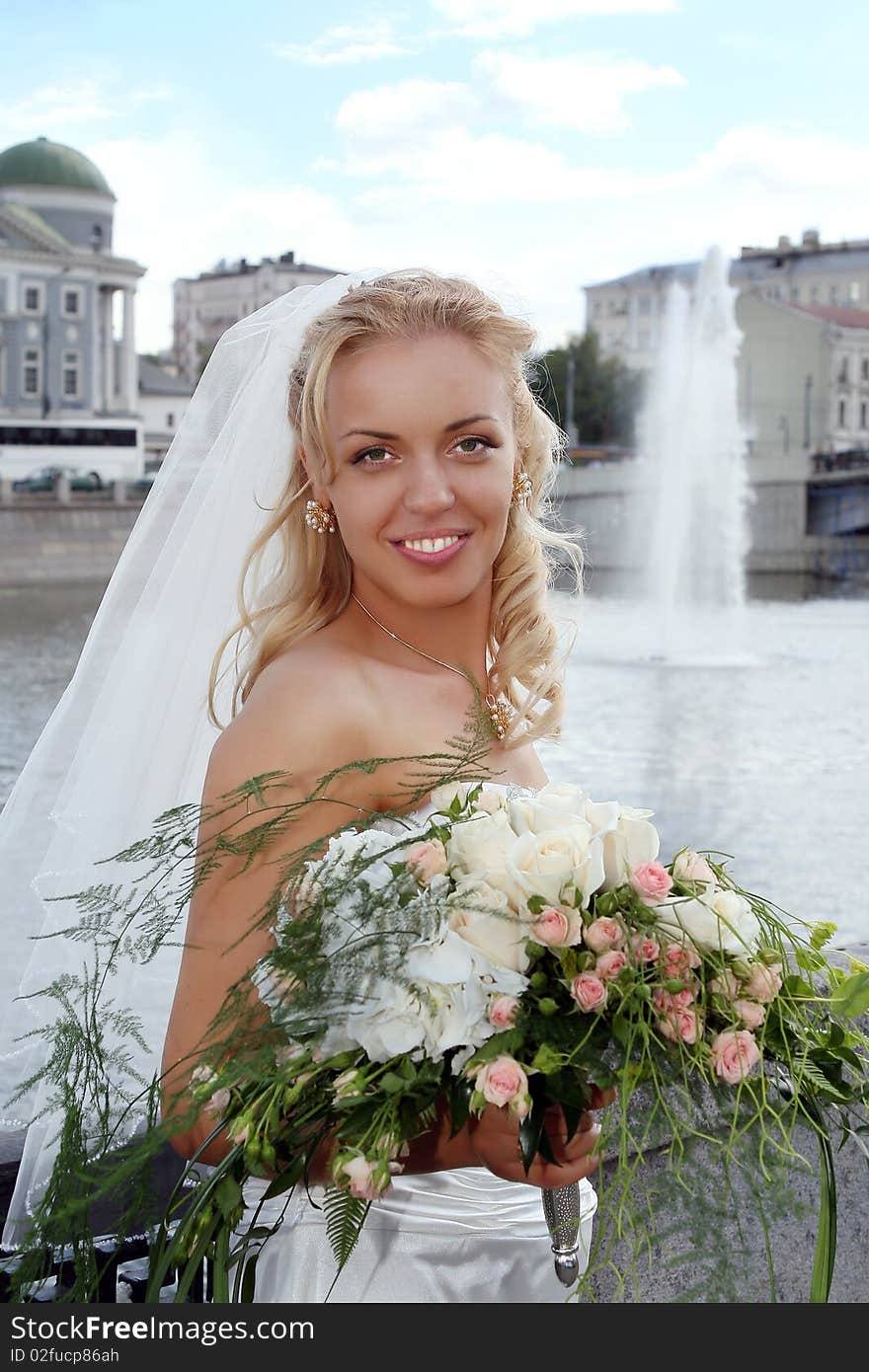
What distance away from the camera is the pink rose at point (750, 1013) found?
1.49m

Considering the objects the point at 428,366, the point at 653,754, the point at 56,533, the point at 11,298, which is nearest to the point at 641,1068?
the point at 428,366

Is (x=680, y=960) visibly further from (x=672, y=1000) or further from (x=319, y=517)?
(x=319, y=517)

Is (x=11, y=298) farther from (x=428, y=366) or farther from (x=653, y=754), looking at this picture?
(x=428, y=366)

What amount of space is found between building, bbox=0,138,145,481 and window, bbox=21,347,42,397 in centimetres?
4

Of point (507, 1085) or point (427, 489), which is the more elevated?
point (427, 489)

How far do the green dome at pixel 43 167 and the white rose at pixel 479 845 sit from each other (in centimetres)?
7933

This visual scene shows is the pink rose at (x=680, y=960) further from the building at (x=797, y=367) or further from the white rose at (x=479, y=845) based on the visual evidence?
the building at (x=797, y=367)

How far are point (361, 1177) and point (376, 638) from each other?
2.69 feet

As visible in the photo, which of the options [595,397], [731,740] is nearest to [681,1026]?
[731,740]

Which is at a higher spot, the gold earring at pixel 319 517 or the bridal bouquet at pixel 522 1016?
the gold earring at pixel 319 517

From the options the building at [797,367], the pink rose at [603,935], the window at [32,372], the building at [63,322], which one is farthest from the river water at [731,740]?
the building at [797,367]

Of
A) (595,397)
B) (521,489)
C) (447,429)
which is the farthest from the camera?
(595,397)

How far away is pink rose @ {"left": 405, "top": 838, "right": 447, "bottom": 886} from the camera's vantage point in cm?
150

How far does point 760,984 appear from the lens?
1.52 metres
